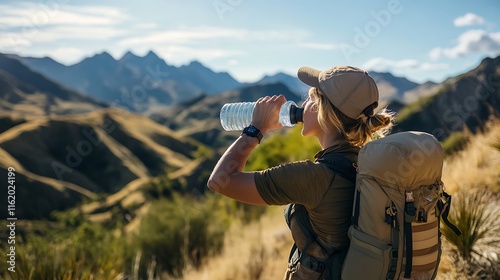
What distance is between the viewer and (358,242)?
2.21m

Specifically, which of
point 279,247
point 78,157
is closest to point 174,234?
point 279,247

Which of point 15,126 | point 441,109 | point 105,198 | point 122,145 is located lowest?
point 441,109

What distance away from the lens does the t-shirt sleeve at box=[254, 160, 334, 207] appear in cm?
220

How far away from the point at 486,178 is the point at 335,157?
5.07 m

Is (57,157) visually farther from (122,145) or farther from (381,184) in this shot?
(381,184)

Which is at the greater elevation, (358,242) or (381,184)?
(381,184)

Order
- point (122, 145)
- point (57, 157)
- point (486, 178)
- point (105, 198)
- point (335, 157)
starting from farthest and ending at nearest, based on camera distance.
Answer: point (122, 145)
point (57, 157)
point (105, 198)
point (486, 178)
point (335, 157)

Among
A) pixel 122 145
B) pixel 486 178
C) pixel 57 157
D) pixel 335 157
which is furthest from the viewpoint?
pixel 122 145

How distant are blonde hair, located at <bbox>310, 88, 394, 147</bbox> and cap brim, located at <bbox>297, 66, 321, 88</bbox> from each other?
0.04 meters

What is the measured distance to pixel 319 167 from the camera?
7.45 feet

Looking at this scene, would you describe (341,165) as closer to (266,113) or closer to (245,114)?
(266,113)

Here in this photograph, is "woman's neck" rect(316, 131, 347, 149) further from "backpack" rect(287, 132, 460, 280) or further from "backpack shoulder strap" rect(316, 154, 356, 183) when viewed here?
"backpack" rect(287, 132, 460, 280)

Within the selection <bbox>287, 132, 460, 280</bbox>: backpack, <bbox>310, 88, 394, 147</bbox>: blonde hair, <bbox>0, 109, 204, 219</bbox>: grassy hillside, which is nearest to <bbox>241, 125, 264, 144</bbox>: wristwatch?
<bbox>310, 88, 394, 147</bbox>: blonde hair

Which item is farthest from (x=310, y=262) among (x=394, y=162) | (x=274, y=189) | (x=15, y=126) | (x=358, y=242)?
(x=15, y=126)
